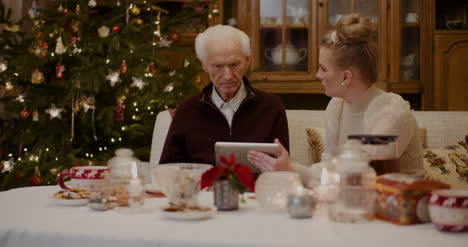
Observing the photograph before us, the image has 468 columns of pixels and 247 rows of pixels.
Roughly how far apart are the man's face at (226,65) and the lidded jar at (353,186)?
119cm

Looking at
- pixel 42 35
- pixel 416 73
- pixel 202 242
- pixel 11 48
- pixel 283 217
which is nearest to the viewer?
pixel 202 242

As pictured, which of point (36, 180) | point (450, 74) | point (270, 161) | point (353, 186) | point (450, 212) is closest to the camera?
point (450, 212)

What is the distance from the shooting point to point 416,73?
445cm

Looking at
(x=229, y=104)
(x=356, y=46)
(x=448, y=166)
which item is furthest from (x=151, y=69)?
(x=356, y=46)

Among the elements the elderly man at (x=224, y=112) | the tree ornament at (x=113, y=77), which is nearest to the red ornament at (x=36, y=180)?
the tree ornament at (x=113, y=77)

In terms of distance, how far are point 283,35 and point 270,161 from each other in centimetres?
307

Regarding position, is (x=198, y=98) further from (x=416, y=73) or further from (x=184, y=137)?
(x=416, y=73)

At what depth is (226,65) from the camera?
2385 mm

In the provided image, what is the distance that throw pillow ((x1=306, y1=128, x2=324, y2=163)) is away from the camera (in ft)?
8.58

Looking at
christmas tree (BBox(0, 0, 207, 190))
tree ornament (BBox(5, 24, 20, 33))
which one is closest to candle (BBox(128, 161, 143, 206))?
christmas tree (BBox(0, 0, 207, 190))

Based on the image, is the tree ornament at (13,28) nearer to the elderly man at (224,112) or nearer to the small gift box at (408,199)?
the elderly man at (224,112)

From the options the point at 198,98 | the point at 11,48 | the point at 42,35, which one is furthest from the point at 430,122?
the point at 11,48

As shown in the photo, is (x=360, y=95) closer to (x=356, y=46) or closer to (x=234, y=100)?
(x=356, y=46)

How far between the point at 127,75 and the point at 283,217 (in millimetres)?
2417
